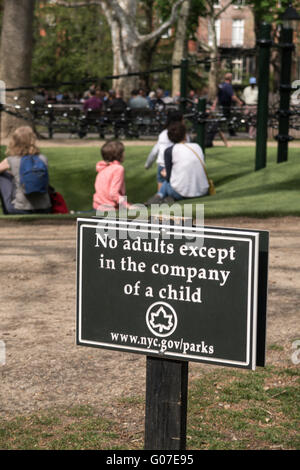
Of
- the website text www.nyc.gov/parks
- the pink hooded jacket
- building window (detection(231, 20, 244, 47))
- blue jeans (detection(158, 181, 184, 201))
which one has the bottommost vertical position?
blue jeans (detection(158, 181, 184, 201))

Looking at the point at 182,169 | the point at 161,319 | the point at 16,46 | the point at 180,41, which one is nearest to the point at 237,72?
the point at 180,41

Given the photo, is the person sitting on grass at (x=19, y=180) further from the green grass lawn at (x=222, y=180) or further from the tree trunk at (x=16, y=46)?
the tree trunk at (x=16, y=46)

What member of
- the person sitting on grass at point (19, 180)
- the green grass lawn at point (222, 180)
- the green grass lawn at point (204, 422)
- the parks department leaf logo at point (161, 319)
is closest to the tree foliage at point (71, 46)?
the green grass lawn at point (222, 180)

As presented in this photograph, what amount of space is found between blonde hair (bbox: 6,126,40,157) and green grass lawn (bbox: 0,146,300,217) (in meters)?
1.97

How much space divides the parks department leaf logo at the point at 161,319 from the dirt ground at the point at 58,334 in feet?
4.94

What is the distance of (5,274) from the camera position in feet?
22.7

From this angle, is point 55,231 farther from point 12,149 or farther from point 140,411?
point 140,411

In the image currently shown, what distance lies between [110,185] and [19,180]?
98 cm

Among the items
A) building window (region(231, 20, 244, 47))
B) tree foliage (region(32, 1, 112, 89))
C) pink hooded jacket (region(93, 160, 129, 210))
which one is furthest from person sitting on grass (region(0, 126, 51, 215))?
building window (region(231, 20, 244, 47))

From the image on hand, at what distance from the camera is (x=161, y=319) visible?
117 inches

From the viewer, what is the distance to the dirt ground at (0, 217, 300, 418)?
455 centimetres

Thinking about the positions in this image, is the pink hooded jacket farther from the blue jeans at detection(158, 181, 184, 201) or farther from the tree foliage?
the tree foliage
